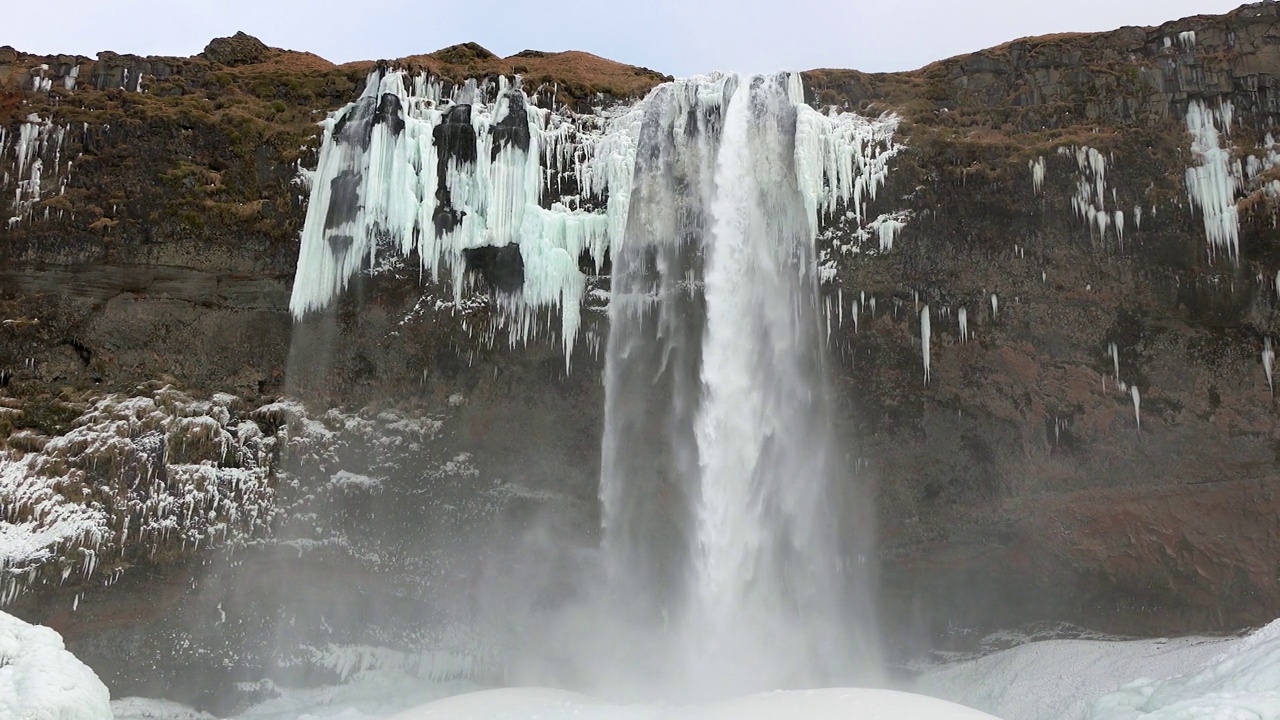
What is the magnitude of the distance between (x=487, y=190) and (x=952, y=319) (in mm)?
9218

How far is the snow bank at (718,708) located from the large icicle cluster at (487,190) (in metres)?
6.54

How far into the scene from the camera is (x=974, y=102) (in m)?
18.6

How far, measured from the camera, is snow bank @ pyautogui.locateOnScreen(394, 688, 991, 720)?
1204 cm

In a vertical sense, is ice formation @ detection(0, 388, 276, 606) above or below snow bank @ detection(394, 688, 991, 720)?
above

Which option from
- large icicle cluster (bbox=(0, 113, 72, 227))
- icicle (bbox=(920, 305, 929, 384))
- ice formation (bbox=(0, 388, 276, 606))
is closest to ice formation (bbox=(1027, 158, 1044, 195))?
icicle (bbox=(920, 305, 929, 384))

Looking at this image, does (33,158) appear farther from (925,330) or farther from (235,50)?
(925,330)

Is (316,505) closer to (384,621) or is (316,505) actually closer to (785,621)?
(384,621)

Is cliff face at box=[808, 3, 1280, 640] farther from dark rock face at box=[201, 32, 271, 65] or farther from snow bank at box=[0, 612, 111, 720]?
dark rock face at box=[201, 32, 271, 65]

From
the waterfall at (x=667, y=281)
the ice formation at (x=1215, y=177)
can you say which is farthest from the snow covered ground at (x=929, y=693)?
the ice formation at (x=1215, y=177)

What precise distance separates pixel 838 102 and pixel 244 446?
519 inches

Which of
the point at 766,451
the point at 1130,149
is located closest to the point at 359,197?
the point at 766,451

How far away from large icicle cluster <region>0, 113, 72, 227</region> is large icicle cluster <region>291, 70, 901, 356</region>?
481 cm

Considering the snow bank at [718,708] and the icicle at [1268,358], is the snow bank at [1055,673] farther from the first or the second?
the icicle at [1268,358]

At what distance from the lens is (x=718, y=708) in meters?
13.8
